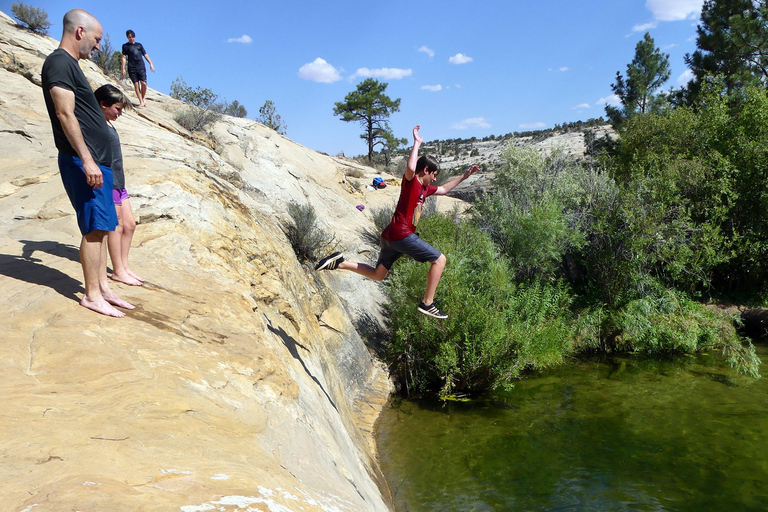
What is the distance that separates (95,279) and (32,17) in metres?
19.6

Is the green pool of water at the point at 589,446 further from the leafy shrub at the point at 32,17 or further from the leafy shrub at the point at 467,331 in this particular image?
the leafy shrub at the point at 32,17

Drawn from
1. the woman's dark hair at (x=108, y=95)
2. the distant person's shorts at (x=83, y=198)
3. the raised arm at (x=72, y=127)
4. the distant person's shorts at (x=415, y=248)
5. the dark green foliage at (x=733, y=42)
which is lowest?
the distant person's shorts at (x=415, y=248)

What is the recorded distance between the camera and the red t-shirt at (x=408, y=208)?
605cm

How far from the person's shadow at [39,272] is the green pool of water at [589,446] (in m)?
5.16

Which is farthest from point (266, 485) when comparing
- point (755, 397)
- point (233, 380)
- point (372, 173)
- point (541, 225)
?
point (372, 173)

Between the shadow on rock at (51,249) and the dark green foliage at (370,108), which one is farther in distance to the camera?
the dark green foliage at (370,108)

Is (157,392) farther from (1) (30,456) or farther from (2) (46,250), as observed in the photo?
(2) (46,250)

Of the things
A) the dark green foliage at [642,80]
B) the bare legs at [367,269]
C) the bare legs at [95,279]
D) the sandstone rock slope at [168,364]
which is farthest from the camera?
the dark green foliage at [642,80]

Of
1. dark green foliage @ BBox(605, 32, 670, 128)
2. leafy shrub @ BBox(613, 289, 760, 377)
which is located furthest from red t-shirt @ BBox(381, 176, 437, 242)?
dark green foliage @ BBox(605, 32, 670, 128)

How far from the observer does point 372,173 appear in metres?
26.1

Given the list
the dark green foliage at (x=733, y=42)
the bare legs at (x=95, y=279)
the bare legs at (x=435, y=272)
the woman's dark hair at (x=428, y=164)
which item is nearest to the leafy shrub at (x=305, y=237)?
the bare legs at (x=435, y=272)

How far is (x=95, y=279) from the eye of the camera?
3.98 metres

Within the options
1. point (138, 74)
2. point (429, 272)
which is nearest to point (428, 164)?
A: point (429, 272)

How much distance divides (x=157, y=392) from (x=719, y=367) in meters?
14.1
